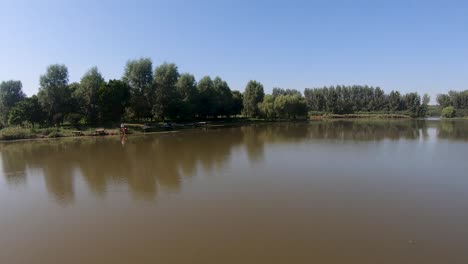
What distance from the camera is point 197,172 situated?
16.5 m

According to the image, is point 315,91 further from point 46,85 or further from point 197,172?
point 197,172

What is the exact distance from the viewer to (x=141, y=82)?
51.0 metres

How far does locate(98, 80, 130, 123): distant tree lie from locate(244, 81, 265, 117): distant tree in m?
31.5

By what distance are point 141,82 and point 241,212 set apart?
149 ft

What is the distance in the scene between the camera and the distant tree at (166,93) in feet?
166

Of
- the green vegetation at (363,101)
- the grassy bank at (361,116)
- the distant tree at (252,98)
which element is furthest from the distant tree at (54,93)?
the green vegetation at (363,101)

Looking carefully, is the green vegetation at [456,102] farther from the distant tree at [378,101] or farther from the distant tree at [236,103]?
the distant tree at [236,103]

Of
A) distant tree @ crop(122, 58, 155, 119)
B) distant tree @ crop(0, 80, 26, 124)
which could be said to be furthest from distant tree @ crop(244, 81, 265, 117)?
distant tree @ crop(0, 80, 26, 124)

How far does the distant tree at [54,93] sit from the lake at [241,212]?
27920 mm

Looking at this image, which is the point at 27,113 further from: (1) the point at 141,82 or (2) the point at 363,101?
(2) the point at 363,101

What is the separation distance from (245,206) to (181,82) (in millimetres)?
49704

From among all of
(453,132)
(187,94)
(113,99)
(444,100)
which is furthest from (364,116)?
(113,99)

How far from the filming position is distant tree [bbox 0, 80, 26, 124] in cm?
4556

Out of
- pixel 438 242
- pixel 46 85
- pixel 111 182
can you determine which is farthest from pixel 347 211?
pixel 46 85
